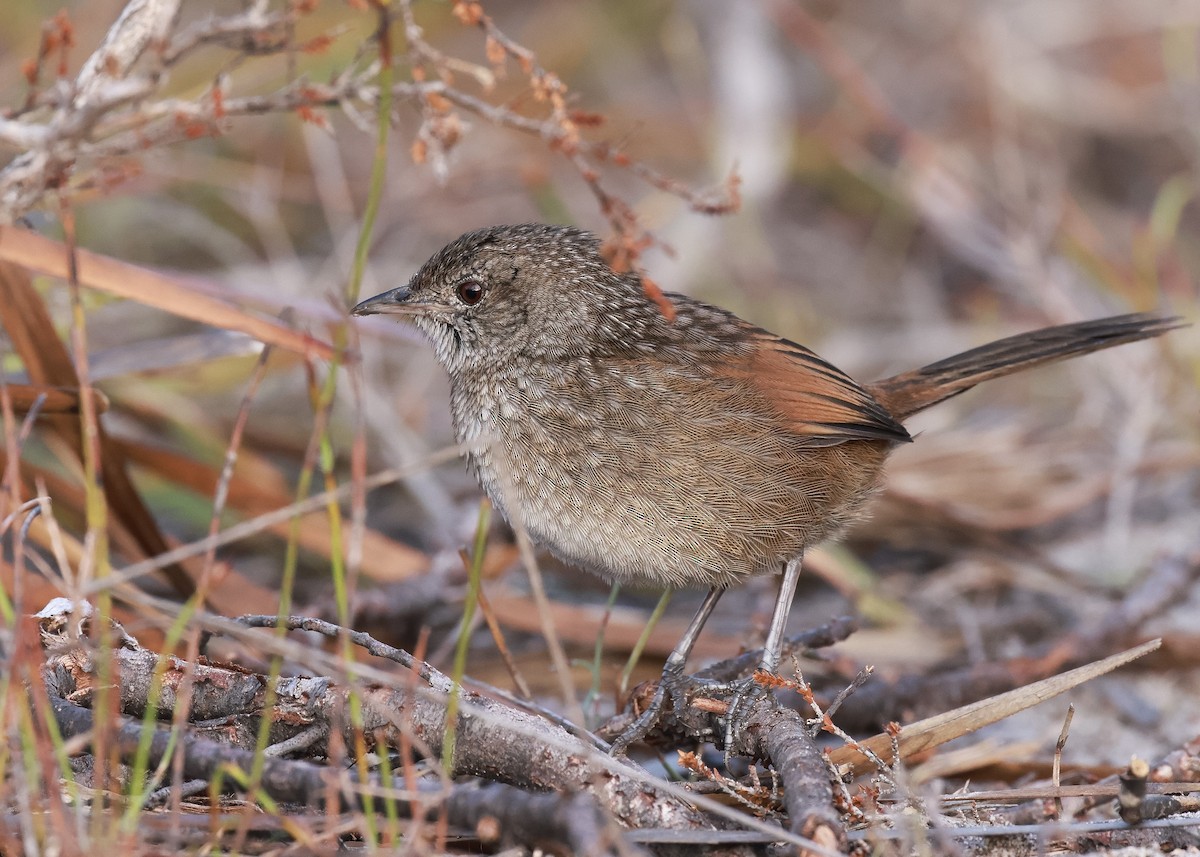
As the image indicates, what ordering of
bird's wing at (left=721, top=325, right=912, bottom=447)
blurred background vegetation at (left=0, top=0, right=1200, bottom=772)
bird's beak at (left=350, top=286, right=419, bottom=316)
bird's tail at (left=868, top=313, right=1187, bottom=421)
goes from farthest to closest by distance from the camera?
blurred background vegetation at (left=0, top=0, right=1200, bottom=772), bird's tail at (left=868, top=313, right=1187, bottom=421), bird's beak at (left=350, top=286, right=419, bottom=316), bird's wing at (left=721, top=325, right=912, bottom=447)

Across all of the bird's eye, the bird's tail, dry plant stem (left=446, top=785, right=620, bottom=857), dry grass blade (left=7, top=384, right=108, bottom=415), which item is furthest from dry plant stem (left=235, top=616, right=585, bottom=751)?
the bird's tail

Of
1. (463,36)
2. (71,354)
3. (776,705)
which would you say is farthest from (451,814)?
(463,36)

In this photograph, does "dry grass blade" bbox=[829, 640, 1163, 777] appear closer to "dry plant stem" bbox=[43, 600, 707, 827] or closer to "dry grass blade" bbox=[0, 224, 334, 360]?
"dry plant stem" bbox=[43, 600, 707, 827]

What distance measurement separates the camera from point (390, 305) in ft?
12.5

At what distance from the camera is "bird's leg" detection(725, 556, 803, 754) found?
2.88 meters

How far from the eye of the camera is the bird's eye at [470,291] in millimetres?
3797

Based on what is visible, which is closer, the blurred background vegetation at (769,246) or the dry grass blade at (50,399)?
the dry grass blade at (50,399)

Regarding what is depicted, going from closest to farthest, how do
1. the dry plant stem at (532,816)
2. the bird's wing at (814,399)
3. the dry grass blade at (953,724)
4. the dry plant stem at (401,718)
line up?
the dry plant stem at (532,816)
the dry plant stem at (401,718)
the dry grass blade at (953,724)
the bird's wing at (814,399)

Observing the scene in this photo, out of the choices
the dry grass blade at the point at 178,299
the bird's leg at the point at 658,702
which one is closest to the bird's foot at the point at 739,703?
the bird's leg at the point at 658,702

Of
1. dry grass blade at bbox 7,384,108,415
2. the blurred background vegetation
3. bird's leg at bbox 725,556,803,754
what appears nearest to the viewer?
bird's leg at bbox 725,556,803,754

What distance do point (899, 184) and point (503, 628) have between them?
4028 millimetres

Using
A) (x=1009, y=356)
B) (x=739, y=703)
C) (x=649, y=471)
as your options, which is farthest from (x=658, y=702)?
(x=1009, y=356)

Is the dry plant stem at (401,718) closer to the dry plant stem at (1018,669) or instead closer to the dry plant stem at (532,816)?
the dry plant stem at (532,816)

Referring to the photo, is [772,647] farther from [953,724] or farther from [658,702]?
[953,724]
